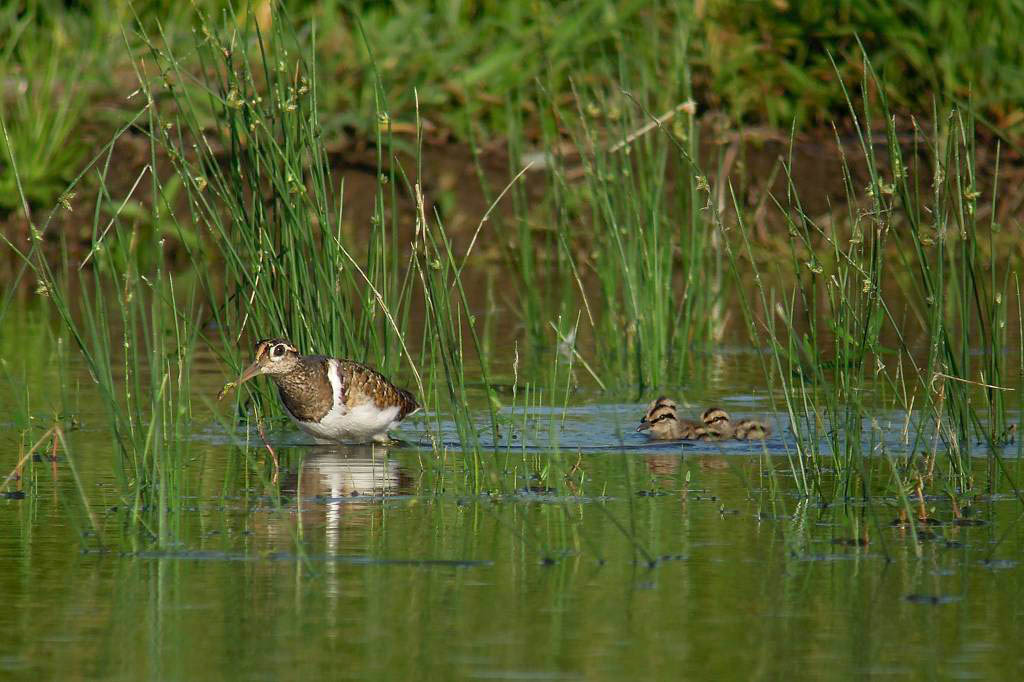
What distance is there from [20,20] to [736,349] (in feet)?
29.2

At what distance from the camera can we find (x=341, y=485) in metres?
7.39

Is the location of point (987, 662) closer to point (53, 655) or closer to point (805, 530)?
point (805, 530)

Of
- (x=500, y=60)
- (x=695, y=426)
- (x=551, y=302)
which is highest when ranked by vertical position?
(x=500, y=60)

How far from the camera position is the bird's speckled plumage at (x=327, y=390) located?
798 cm

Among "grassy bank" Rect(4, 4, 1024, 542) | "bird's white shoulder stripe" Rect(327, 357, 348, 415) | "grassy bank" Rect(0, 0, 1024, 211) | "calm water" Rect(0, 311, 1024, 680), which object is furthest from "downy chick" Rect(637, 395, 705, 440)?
"grassy bank" Rect(0, 0, 1024, 211)

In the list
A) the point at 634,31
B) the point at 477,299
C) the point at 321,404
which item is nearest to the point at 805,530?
the point at 321,404

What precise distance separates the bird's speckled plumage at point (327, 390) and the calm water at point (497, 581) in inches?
15.4

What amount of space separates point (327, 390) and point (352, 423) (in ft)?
0.97

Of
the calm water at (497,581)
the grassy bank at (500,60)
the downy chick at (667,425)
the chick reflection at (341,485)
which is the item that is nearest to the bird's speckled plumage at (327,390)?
the chick reflection at (341,485)

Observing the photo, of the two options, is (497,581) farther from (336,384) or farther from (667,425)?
(667,425)

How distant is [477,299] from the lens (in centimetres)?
1482

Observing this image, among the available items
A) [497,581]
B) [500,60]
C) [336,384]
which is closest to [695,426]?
[336,384]

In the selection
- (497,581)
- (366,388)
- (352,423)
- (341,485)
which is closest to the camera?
(497,581)

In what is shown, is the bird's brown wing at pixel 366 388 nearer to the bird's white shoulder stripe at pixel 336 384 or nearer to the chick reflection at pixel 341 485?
the bird's white shoulder stripe at pixel 336 384
